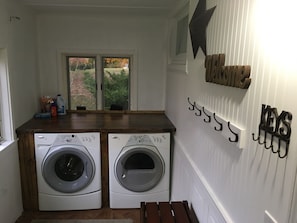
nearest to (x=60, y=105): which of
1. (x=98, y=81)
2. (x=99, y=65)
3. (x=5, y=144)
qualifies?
(x=98, y=81)

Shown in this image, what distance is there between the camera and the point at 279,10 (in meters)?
0.88

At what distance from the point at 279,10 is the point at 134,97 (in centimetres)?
271

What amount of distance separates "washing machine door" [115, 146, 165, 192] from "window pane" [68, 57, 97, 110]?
1108 millimetres

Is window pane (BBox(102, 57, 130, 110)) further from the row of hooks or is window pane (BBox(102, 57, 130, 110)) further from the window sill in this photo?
the row of hooks

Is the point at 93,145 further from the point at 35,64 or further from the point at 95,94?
the point at 35,64

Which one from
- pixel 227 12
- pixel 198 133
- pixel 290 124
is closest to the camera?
pixel 290 124

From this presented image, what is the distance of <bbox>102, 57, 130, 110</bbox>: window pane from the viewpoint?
3459 millimetres

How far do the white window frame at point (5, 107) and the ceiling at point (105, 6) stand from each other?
769mm

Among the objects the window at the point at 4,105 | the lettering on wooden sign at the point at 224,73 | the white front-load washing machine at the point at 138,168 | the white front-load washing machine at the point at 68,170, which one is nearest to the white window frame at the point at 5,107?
the window at the point at 4,105

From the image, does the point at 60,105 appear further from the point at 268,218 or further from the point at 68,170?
the point at 268,218

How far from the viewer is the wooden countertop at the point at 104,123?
265 cm

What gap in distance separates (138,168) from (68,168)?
79 centimetres

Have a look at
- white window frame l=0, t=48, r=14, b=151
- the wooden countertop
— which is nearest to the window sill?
white window frame l=0, t=48, r=14, b=151

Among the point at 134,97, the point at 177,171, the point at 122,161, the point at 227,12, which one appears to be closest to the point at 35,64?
the point at 134,97
